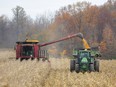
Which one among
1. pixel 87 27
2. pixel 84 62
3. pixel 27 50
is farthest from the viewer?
pixel 87 27

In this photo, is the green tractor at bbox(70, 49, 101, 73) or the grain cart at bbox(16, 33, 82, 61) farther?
the grain cart at bbox(16, 33, 82, 61)

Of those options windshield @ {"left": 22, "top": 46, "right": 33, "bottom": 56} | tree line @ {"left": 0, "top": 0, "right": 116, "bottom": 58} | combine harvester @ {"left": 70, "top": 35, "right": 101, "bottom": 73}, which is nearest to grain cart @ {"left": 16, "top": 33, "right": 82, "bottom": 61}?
windshield @ {"left": 22, "top": 46, "right": 33, "bottom": 56}

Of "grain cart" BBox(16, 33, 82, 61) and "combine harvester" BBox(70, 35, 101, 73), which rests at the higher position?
"grain cart" BBox(16, 33, 82, 61)

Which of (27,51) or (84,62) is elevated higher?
(27,51)

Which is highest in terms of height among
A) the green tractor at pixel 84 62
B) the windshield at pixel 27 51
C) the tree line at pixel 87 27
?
the tree line at pixel 87 27

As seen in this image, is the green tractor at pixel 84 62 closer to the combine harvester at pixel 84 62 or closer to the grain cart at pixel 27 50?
the combine harvester at pixel 84 62

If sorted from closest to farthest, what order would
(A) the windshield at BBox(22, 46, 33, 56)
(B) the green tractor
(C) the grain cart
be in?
(B) the green tractor → (C) the grain cart → (A) the windshield at BBox(22, 46, 33, 56)

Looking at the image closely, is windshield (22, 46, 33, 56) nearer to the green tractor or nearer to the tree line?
the green tractor

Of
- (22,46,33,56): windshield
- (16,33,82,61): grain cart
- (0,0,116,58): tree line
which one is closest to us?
(16,33,82,61): grain cart

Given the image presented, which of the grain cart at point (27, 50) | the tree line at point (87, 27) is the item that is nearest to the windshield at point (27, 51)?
the grain cart at point (27, 50)

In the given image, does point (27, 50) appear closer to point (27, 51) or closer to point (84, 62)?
point (27, 51)

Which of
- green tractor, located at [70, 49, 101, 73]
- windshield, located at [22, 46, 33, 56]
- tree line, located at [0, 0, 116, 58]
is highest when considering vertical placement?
tree line, located at [0, 0, 116, 58]

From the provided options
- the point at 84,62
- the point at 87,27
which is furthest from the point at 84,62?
the point at 87,27

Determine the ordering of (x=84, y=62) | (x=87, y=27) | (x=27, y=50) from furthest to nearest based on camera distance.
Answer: (x=87, y=27), (x=27, y=50), (x=84, y=62)
